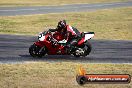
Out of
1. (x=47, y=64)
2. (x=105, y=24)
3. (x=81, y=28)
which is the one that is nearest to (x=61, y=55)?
(x=47, y=64)

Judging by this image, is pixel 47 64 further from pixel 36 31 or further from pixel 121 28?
pixel 121 28

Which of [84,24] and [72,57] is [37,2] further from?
[72,57]

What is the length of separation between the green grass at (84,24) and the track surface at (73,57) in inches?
118

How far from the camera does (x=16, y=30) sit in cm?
2834

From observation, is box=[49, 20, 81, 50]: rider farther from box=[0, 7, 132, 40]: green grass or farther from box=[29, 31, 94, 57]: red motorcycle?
box=[0, 7, 132, 40]: green grass

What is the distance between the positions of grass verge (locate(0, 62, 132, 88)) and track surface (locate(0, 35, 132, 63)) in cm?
105

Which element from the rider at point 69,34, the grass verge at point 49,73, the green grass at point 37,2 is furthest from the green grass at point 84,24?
the green grass at point 37,2

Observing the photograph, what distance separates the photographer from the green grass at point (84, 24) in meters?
27.9

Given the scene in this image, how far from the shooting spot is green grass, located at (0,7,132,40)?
2794 centimetres

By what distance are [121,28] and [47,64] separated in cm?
1540

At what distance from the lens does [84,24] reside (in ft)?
110

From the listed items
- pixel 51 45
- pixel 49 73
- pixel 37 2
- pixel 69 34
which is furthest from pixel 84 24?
pixel 37 2

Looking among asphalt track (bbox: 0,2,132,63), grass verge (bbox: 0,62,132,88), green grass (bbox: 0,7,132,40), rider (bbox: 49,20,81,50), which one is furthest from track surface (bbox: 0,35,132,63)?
green grass (bbox: 0,7,132,40)

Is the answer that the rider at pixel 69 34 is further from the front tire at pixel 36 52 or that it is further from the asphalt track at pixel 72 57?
the front tire at pixel 36 52
